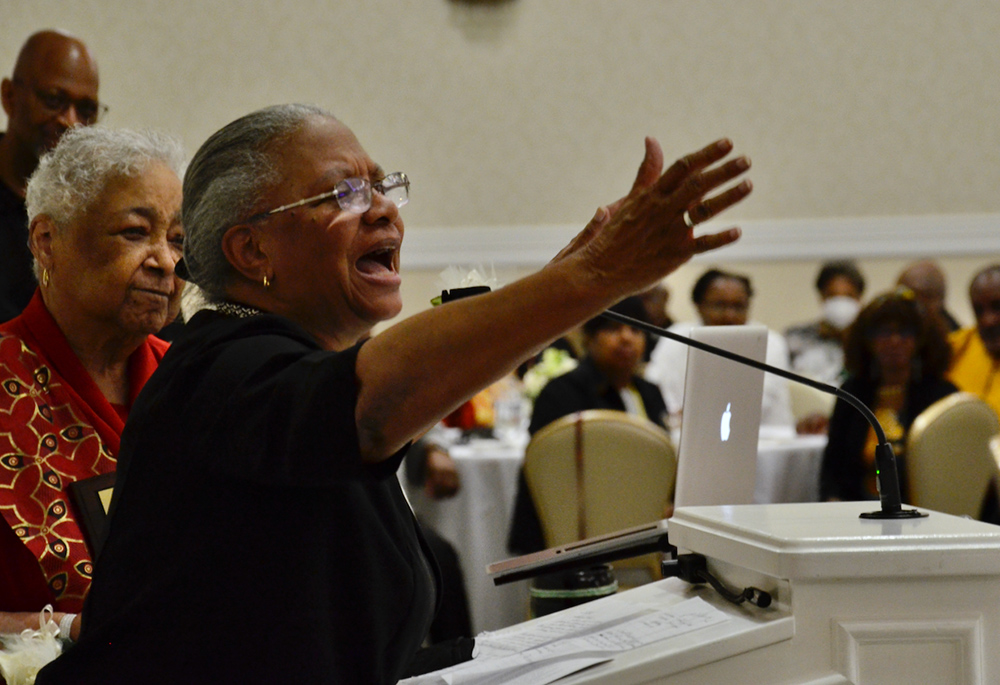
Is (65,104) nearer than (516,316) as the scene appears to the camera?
No

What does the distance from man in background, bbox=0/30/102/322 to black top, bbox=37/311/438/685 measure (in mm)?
1180

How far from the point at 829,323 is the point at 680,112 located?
60.0 inches

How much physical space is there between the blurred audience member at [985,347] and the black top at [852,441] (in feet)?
1.16

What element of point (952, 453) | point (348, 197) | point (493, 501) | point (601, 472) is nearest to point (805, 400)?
point (952, 453)

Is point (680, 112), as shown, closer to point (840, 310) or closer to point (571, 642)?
point (840, 310)

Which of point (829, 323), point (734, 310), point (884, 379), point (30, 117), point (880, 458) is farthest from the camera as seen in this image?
point (829, 323)

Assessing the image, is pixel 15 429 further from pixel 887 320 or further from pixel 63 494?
pixel 887 320

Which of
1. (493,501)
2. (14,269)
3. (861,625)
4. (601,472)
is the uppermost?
(14,269)

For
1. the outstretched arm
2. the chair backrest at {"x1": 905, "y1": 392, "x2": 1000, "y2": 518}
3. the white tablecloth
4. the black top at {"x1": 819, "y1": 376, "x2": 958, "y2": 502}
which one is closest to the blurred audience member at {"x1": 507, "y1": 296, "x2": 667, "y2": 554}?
the white tablecloth

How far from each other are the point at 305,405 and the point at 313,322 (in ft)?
0.99

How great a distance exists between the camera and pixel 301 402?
2.85 ft

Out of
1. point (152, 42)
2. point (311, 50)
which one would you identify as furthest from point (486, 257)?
point (152, 42)

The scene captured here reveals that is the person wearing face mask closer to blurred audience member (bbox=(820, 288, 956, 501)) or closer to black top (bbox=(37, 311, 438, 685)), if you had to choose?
blurred audience member (bbox=(820, 288, 956, 501))

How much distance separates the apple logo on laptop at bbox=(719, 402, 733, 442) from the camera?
1423mm
